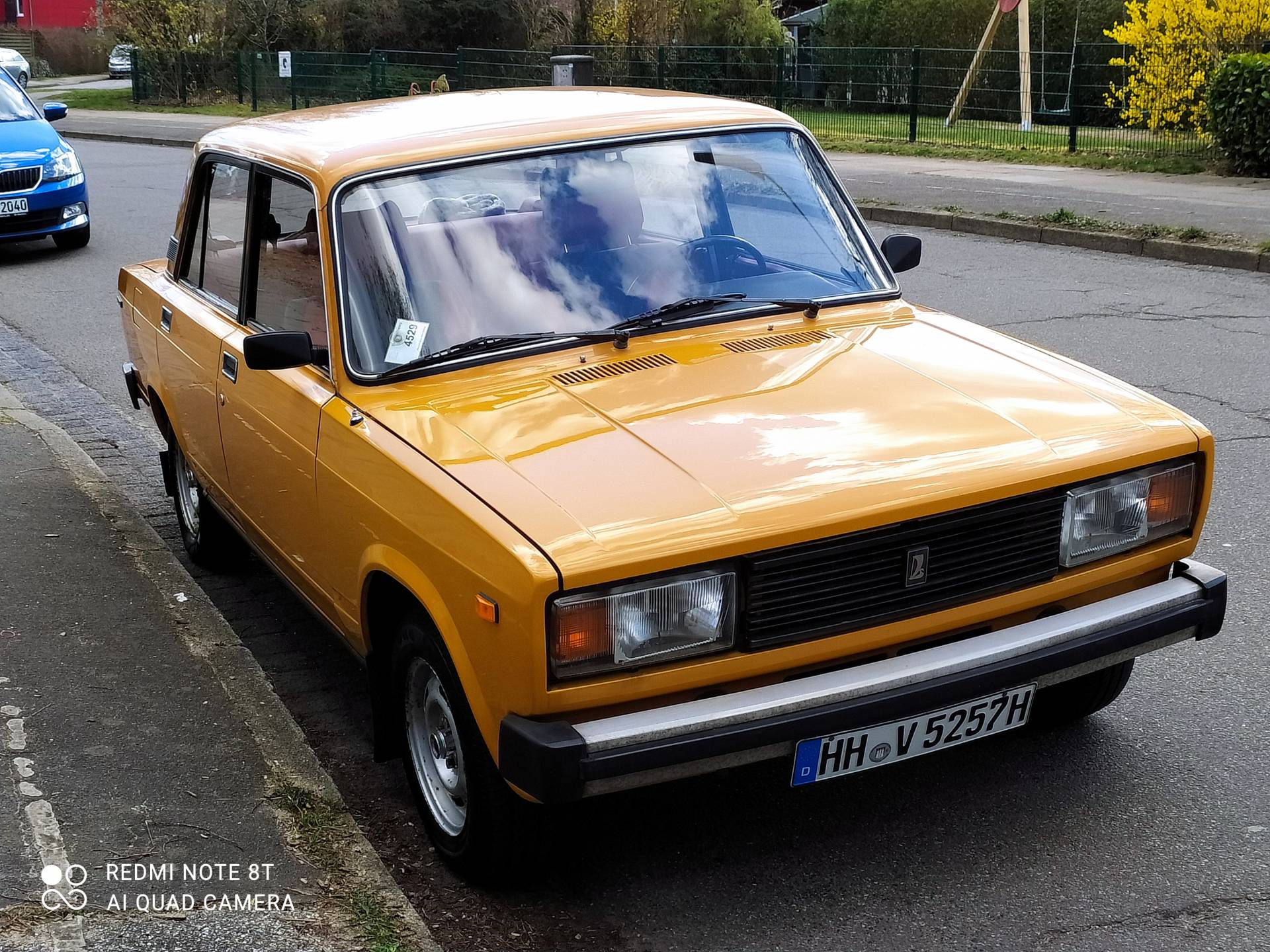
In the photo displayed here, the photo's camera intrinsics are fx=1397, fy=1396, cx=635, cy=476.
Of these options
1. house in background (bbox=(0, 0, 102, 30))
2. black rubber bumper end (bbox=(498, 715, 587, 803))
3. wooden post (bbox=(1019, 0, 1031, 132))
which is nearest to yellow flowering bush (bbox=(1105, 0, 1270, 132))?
wooden post (bbox=(1019, 0, 1031, 132))

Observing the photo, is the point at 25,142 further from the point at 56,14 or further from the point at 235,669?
the point at 56,14

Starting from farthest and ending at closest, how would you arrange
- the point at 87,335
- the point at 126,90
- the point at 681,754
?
the point at 126,90, the point at 87,335, the point at 681,754

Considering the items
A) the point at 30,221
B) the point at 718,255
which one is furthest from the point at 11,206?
the point at 718,255

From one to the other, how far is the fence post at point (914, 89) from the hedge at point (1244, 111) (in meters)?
6.31

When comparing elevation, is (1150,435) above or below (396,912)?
above

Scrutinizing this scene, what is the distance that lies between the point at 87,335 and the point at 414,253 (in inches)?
281

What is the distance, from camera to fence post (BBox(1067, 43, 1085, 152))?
63.3 feet

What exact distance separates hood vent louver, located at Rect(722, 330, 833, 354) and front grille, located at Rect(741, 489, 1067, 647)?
38.4 inches

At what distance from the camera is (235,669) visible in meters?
4.50

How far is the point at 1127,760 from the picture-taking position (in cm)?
384

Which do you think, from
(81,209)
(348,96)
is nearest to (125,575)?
(81,209)

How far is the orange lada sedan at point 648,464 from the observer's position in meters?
2.91

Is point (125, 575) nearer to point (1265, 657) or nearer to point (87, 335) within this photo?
point (1265, 657)

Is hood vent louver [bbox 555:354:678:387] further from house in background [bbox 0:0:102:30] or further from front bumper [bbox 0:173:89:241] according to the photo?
house in background [bbox 0:0:102:30]
